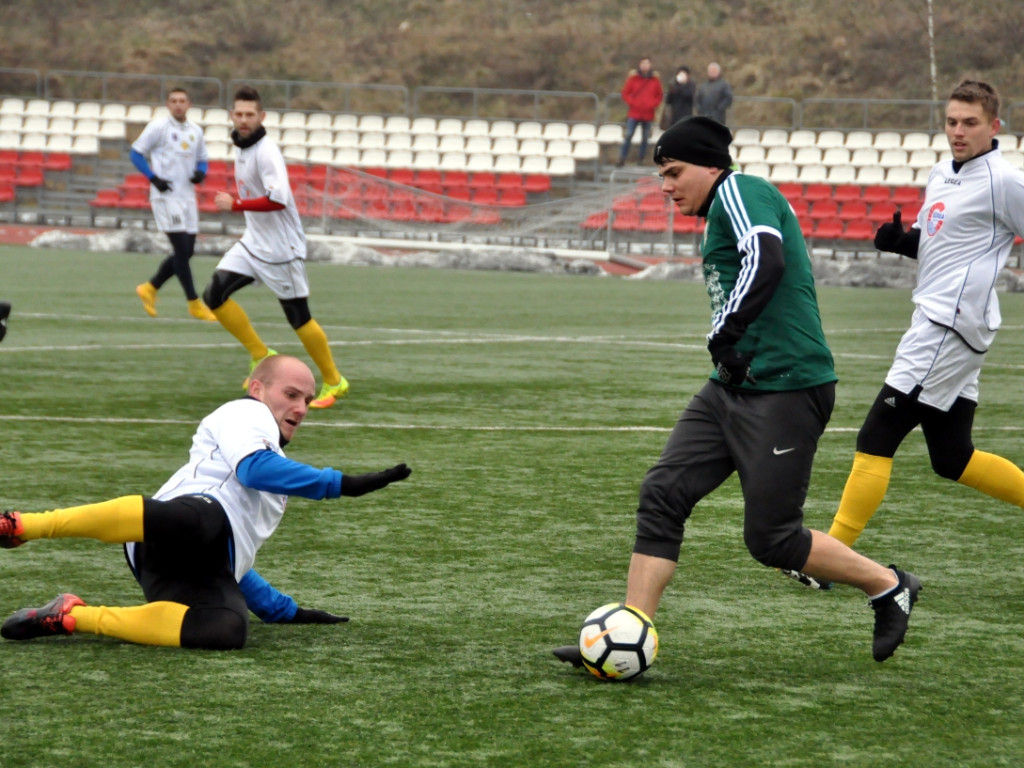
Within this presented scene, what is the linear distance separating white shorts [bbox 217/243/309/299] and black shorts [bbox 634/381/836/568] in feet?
21.0

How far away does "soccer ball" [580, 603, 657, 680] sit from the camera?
13.7ft

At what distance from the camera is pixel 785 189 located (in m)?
28.8

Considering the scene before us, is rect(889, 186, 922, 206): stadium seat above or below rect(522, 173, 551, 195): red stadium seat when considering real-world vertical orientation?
above

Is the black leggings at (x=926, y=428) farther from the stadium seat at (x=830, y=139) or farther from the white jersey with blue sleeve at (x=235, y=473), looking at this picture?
the stadium seat at (x=830, y=139)

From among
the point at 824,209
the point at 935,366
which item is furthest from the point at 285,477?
the point at 824,209

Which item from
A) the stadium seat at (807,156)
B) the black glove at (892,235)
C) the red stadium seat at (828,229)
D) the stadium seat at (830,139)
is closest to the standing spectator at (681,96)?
the stadium seat at (807,156)

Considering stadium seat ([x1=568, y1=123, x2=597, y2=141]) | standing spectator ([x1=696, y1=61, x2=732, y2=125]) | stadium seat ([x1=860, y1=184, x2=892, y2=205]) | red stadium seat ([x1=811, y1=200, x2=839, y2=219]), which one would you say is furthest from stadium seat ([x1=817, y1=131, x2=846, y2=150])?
stadium seat ([x1=568, y1=123, x2=597, y2=141])

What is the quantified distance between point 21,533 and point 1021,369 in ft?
34.2

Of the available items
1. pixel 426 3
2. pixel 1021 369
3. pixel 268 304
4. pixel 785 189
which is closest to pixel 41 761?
pixel 1021 369

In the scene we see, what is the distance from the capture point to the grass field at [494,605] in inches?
145

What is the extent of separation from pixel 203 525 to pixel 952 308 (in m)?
2.89

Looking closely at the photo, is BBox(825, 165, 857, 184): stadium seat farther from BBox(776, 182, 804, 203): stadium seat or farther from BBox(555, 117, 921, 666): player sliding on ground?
BBox(555, 117, 921, 666): player sliding on ground

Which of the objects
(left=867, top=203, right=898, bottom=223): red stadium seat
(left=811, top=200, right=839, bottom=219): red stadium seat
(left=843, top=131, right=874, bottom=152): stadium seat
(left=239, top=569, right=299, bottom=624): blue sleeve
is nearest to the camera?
(left=239, top=569, right=299, bottom=624): blue sleeve

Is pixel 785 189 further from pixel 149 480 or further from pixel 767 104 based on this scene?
pixel 149 480
